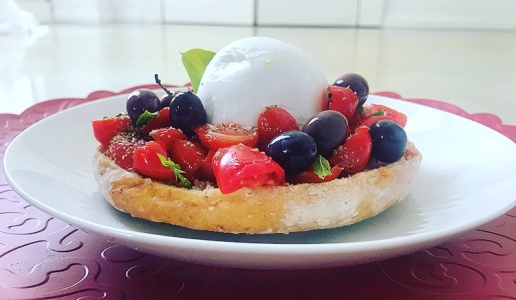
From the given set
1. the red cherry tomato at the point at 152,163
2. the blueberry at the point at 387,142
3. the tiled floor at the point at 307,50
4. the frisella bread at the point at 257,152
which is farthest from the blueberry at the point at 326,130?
the tiled floor at the point at 307,50

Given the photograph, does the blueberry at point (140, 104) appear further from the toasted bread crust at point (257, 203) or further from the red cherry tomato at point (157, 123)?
the toasted bread crust at point (257, 203)

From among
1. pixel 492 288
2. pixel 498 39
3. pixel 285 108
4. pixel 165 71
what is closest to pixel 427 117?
pixel 285 108

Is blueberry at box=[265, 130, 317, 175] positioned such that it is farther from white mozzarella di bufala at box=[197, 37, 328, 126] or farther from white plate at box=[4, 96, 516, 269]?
white mozzarella di bufala at box=[197, 37, 328, 126]

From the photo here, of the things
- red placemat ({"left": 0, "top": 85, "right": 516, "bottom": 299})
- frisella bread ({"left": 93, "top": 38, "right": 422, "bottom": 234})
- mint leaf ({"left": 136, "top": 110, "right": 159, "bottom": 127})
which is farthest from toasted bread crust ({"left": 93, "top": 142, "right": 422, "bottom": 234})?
mint leaf ({"left": 136, "top": 110, "right": 159, "bottom": 127})

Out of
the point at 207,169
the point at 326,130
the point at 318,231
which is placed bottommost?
the point at 318,231

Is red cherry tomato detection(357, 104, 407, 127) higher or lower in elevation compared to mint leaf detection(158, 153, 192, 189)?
higher

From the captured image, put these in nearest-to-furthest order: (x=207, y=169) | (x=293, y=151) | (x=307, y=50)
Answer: (x=293, y=151) → (x=207, y=169) → (x=307, y=50)

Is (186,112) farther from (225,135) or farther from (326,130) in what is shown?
(326,130)

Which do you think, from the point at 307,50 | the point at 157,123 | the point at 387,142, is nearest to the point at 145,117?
the point at 157,123
